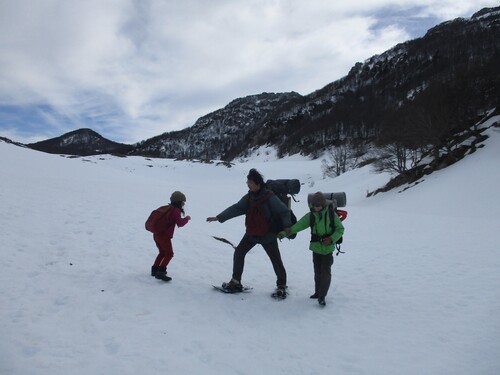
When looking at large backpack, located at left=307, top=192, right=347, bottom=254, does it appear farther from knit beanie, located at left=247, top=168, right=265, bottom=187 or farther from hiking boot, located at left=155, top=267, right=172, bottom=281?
hiking boot, located at left=155, top=267, right=172, bottom=281

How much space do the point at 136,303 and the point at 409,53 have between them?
127 metres

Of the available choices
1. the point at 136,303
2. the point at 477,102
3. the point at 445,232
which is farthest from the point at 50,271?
the point at 477,102

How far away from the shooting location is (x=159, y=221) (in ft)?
18.6

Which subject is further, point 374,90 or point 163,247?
point 374,90

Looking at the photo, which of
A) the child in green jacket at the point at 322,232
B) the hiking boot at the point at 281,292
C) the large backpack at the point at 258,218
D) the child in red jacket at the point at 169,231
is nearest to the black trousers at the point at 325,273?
the child in green jacket at the point at 322,232

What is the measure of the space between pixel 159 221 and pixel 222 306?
1.73 m

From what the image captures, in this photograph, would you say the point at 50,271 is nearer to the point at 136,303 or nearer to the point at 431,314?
the point at 136,303

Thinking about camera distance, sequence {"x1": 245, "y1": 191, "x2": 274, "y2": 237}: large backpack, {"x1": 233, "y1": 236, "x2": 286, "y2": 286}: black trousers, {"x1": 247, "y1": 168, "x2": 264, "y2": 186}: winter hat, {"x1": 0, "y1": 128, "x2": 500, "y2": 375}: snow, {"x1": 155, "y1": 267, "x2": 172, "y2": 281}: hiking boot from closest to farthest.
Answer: {"x1": 0, "y1": 128, "x2": 500, "y2": 375}: snow → {"x1": 247, "y1": 168, "x2": 264, "y2": 186}: winter hat → {"x1": 245, "y1": 191, "x2": 274, "y2": 237}: large backpack → {"x1": 233, "y1": 236, "x2": 286, "y2": 286}: black trousers → {"x1": 155, "y1": 267, "x2": 172, "y2": 281}: hiking boot

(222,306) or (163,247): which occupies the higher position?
(163,247)

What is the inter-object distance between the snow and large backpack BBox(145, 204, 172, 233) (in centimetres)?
93

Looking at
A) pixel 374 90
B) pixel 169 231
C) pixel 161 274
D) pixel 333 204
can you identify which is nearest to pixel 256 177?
pixel 333 204

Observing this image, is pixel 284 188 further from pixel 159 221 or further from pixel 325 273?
pixel 159 221

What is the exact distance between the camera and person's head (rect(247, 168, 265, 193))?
17.0ft

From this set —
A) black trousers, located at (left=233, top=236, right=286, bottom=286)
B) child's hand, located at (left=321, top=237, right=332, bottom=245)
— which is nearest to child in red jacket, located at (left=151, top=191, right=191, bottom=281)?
black trousers, located at (left=233, top=236, right=286, bottom=286)
